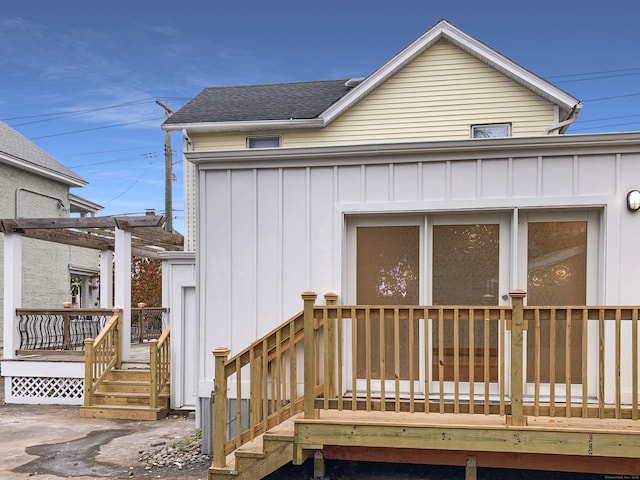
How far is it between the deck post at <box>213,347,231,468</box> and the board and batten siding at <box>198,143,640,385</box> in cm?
68

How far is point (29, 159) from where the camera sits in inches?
547

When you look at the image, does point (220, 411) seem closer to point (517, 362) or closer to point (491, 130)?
point (517, 362)

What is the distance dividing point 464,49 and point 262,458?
866 cm

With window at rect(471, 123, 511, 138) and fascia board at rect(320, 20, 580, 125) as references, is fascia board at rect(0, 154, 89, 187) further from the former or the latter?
window at rect(471, 123, 511, 138)

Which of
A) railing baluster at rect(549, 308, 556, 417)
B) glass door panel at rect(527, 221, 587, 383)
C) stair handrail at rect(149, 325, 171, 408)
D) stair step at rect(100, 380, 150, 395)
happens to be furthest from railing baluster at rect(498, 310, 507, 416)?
stair step at rect(100, 380, 150, 395)

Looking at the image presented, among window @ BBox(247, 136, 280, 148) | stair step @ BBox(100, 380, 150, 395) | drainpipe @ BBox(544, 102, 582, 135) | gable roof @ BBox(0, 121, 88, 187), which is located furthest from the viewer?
gable roof @ BBox(0, 121, 88, 187)

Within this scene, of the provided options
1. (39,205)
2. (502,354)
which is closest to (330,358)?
(502,354)

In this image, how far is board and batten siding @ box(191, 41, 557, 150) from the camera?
397 inches

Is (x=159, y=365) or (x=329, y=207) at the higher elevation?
(x=329, y=207)

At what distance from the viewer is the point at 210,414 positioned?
5324mm

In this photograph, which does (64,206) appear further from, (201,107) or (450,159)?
(450,159)

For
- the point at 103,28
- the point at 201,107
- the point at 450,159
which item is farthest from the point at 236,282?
the point at 103,28

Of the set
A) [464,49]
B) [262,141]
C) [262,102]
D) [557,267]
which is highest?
[464,49]

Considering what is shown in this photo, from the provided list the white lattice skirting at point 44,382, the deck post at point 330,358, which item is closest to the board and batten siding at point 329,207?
the deck post at point 330,358
